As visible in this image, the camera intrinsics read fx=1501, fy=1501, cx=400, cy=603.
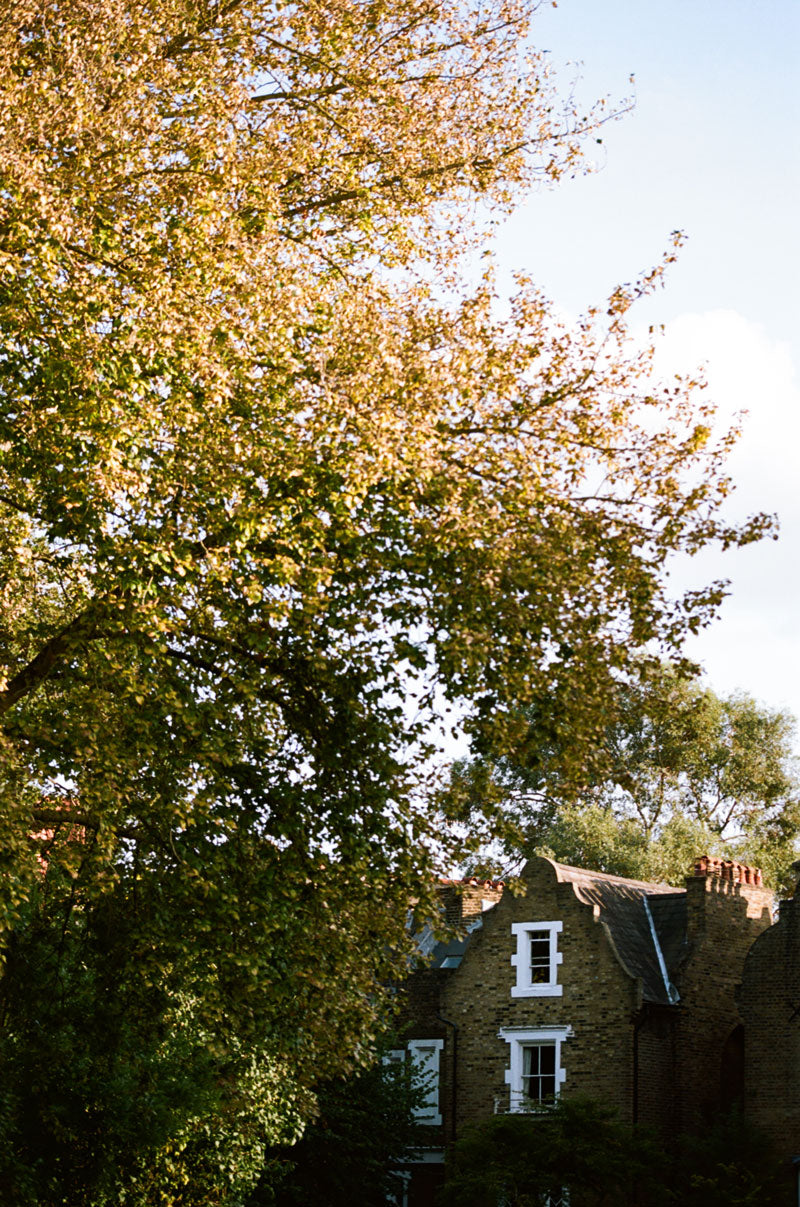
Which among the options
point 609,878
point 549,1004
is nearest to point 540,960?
point 549,1004

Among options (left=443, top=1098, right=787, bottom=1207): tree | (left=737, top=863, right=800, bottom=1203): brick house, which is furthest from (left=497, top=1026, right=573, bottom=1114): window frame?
(left=737, top=863, right=800, bottom=1203): brick house

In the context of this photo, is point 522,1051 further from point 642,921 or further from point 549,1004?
point 642,921

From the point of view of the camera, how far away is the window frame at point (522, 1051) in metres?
35.7

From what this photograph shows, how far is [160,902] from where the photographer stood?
640 inches

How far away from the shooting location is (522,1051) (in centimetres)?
3684

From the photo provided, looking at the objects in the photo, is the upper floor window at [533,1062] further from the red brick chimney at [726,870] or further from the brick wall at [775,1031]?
the red brick chimney at [726,870]

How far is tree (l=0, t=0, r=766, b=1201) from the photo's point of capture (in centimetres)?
1465

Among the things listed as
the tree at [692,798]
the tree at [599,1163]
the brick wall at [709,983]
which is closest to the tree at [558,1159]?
the tree at [599,1163]

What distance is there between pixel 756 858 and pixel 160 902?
44.6 m

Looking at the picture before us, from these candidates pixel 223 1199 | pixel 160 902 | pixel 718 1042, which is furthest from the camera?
pixel 718 1042

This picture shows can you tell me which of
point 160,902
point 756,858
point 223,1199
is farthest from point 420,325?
point 756,858

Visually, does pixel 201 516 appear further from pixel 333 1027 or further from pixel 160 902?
pixel 333 1027

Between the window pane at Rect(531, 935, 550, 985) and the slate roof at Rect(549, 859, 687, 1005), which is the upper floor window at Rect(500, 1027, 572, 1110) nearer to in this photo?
the window pane at Rect(531, 935, 550, 985)

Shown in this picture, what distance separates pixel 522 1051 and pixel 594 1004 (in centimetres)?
254
